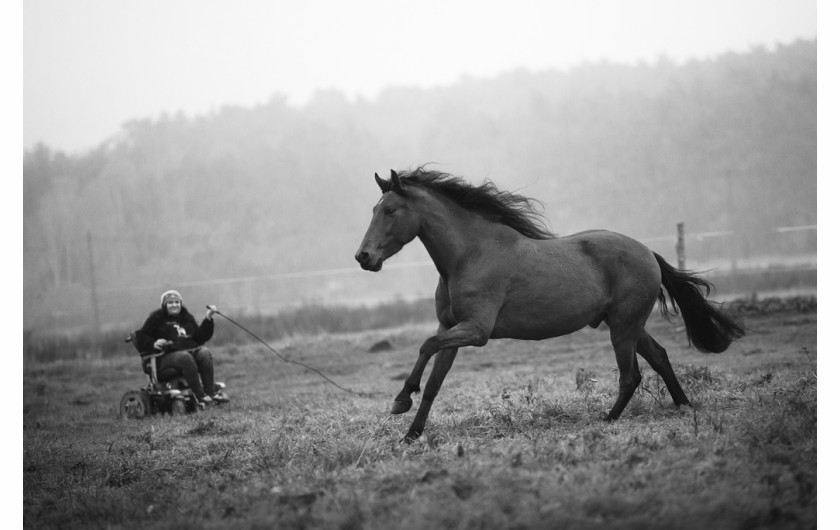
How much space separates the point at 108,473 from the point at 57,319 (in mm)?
32387

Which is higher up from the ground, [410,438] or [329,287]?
[410,438]

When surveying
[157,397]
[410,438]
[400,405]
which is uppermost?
[400,405]

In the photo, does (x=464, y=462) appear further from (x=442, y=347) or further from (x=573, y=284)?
(x=573, y=284)

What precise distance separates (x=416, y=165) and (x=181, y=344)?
1840 inches

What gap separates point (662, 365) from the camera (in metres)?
7.46

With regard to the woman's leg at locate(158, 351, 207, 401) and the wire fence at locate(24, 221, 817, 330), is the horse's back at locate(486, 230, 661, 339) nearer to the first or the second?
the woman's leg at locate(158, 351, 207, 401)

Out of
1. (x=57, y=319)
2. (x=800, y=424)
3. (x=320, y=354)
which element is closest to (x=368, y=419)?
(x=800, y=424)

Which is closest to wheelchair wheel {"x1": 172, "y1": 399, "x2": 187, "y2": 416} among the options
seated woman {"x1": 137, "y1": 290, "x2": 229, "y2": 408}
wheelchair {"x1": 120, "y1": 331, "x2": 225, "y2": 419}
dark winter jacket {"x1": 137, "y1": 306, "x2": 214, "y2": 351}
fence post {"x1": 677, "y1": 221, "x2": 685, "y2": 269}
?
wheelchair {"x1": 120, "y1": 331, "x2": 225, "y2": 419}

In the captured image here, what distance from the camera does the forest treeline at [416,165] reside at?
5212 centimetres

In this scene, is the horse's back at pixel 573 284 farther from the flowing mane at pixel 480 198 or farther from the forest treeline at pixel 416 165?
the forest treeline at pixel 416 165

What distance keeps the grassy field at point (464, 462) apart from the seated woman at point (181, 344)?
528mm

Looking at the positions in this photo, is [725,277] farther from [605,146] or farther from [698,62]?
[698,62]

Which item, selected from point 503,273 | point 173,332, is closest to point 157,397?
point 173,332

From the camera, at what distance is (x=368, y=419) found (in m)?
8.27
